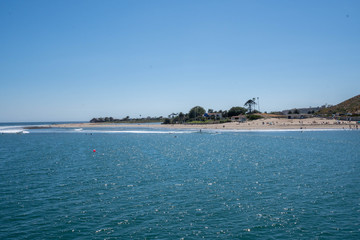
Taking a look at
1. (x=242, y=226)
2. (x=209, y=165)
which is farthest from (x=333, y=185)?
(x=209, y=165)

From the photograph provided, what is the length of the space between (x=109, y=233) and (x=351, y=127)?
3854 inches

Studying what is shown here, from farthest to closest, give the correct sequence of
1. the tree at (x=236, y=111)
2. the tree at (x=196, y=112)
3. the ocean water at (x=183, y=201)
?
the tree at (x=196, y=112) < the tree at (x=236, y=111) < the ocean water at (x=183, y=201)

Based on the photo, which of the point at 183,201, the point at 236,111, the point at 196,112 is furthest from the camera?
the point at 196,112

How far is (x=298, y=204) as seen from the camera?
18.1 m

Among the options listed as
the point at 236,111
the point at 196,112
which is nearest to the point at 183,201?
the point at 236,111

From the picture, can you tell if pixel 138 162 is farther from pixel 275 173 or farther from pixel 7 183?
pixel 275 173

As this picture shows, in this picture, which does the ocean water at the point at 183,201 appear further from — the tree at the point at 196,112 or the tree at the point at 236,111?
the tree at the point at 196,112

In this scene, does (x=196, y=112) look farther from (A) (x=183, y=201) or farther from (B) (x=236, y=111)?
(A) (x=183, y=201)

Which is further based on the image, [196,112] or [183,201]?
[196,112]

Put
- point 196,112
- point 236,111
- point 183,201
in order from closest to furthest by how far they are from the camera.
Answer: point 183,201 < point 236,111 < point 196,112

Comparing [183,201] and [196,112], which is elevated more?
[196,112]

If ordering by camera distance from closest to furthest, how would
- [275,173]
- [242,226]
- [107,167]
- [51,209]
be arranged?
1. [242,226]
2. [51,209]
3. [275,173]
4. [107,167]

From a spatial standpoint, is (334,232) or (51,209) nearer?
(334,232)

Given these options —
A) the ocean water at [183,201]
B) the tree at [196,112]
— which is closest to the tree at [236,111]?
the tree at [196,112]
